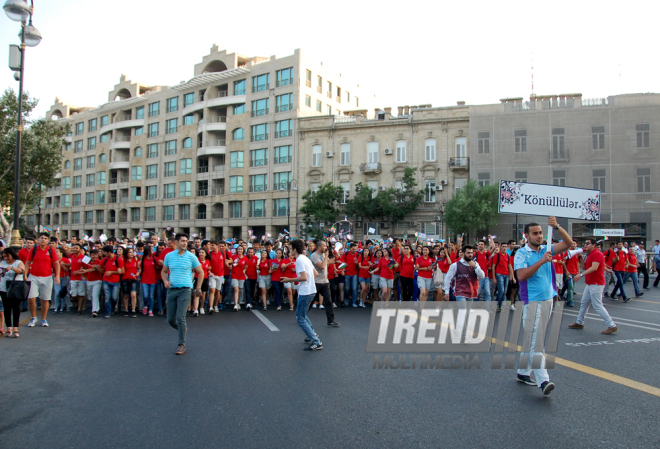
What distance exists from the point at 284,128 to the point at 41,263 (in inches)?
1558

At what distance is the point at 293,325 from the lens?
10211 millimetres

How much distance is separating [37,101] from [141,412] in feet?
89.8

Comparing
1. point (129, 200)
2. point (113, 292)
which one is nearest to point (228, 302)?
point (113, 292)

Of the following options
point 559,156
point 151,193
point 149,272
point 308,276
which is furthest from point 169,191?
point 308,276

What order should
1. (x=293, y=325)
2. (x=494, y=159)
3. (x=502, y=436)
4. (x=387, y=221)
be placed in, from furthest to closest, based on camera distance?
1. (x=387, y=221)
2. (x=494, y=159)
3. (x=293, y=325)
4. (x=502, y=436)

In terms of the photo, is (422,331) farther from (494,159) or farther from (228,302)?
(494,159)

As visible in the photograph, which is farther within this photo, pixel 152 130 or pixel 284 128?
pixel 152 130

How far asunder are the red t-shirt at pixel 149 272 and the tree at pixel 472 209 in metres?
28.7

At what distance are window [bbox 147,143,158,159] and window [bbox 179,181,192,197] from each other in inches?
240

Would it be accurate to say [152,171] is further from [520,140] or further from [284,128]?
[520,140]

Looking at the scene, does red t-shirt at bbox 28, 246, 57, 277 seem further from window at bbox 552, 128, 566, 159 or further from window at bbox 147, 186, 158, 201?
window at bbox 147, 186, 158, 201

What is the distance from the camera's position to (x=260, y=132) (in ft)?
163

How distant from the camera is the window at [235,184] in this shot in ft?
165

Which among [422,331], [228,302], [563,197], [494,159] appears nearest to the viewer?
[563,197]
